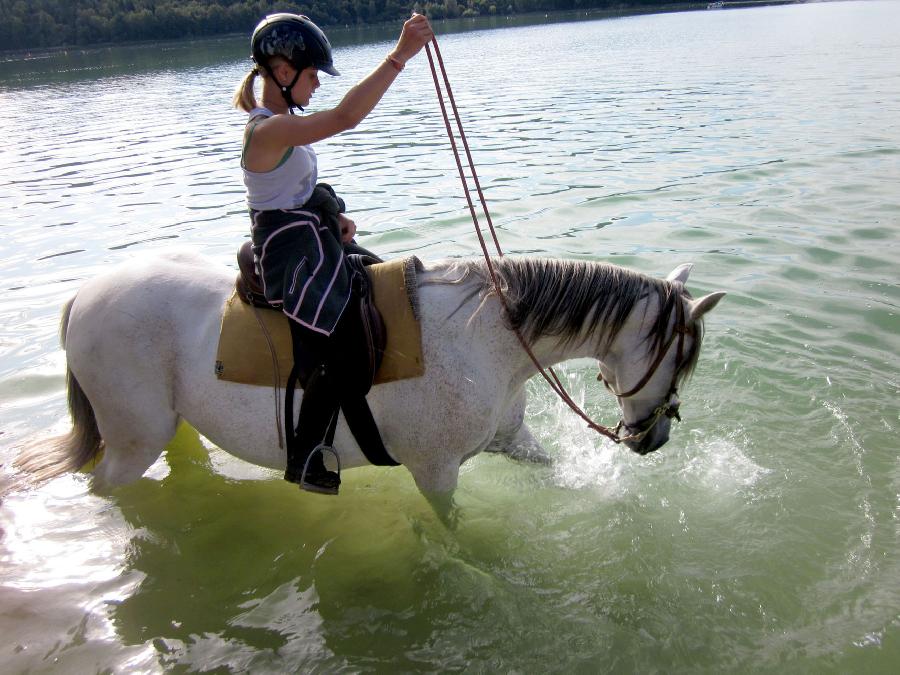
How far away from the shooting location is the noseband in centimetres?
339

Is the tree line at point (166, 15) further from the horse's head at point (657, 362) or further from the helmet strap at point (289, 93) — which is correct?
the horse's head at point (657, 362)

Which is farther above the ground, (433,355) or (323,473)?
(433,355)

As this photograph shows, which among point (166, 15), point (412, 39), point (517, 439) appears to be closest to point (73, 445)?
point (517, 439)

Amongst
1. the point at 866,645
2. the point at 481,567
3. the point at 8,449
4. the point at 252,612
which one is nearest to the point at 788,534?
the point at 866,645

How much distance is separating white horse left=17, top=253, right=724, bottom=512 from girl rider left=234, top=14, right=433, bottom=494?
246 millimetres

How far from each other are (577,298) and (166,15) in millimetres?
81839

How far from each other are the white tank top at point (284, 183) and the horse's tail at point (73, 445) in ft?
5.35

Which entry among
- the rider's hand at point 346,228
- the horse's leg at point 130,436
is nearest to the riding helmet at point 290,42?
the rider's hand at point 346,228

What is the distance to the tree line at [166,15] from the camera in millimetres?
64500

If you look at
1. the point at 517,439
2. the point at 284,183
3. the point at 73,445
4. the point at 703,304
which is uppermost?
the point at 284,183

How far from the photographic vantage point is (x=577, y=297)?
11.0ft

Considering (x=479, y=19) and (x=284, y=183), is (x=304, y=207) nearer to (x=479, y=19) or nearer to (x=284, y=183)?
(x=284, y=183)

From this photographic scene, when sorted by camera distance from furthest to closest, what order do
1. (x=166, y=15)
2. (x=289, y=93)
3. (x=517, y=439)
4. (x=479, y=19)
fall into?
(x=479, y=19)
(x=166, y=15)
(x=517, y=439)
(x=289, y=93)

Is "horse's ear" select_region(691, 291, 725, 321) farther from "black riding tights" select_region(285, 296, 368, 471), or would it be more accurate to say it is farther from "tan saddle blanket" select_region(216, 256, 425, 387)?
"black riding tights" select_region(285, 296, 368, 471)
